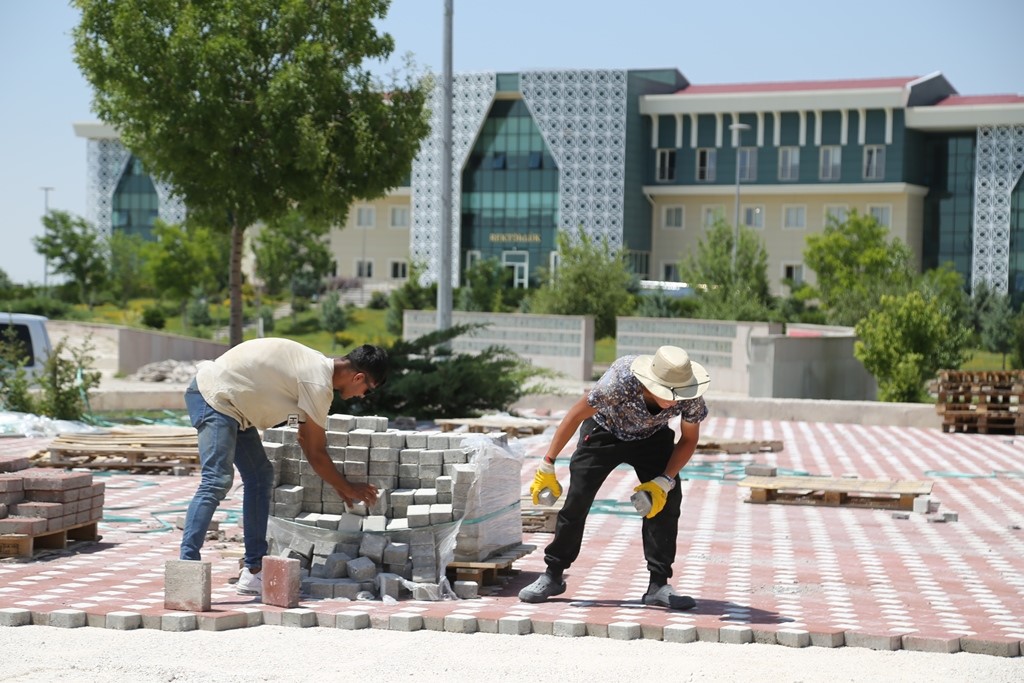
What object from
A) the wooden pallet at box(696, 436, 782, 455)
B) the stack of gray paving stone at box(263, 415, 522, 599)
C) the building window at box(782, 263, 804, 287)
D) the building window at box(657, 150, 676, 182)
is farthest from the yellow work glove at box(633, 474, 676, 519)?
the building window at box(657, 150, 676, 182)

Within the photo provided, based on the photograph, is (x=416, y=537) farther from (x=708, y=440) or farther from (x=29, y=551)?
(x=708, y=440)

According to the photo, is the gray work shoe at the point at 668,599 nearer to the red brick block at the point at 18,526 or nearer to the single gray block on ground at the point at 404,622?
the single gray block on ground at the point at 404,622

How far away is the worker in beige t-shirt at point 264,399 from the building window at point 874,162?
69.8 meters

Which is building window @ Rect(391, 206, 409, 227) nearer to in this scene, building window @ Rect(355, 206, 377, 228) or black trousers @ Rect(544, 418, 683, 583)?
building window @ Rect(355, 206, 377, 228)

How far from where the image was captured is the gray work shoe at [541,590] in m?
7.77

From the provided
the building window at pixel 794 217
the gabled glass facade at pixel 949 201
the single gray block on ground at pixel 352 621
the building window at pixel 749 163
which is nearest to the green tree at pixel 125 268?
the building window at pixel 749 163

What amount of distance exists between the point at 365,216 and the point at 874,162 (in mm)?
30970

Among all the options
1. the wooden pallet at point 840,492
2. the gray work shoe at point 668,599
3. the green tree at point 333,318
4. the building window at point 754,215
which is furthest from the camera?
the building window at point 754,215

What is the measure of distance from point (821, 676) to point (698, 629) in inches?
34.6

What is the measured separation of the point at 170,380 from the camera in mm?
30453

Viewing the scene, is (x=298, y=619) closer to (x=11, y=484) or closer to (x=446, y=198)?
(x=11, y=484)

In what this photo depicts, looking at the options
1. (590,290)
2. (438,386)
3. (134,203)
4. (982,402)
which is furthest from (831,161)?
(438,386)

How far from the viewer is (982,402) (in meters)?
21.1

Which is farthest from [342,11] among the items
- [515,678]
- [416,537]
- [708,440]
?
[515,678]
